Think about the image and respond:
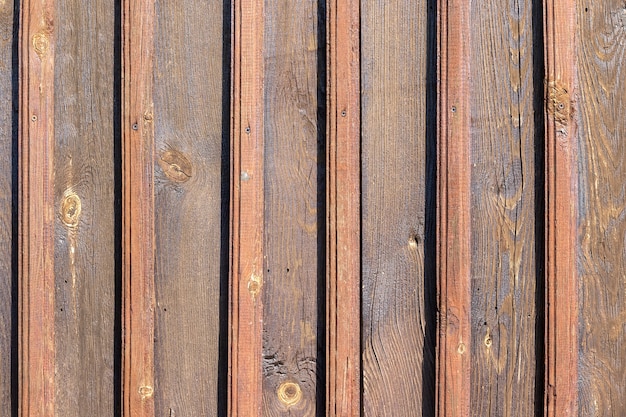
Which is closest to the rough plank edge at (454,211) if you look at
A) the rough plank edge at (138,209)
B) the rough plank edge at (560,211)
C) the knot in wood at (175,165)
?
the rough plank edge at (560,211)

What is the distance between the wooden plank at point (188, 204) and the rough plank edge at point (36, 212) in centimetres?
38

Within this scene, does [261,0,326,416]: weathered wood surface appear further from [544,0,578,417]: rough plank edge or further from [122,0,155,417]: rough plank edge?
[544,0,578,417]: rough plank edge

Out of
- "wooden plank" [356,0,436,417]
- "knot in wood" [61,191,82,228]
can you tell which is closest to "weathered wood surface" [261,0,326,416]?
"wooden plank" [356,0,436,417]

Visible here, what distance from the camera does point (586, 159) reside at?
1.73 meters

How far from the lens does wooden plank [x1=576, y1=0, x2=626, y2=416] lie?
5.66 ft

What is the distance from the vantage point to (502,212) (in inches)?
68.6

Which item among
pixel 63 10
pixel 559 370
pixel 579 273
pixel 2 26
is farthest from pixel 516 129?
pixel 2 26

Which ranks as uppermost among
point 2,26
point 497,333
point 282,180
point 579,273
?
point 2,26

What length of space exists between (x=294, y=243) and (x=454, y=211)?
55 cm

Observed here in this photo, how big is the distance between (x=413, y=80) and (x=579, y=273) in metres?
0.86

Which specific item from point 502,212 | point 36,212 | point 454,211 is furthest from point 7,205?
point 502,212

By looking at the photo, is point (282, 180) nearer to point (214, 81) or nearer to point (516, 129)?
point (214, 81)

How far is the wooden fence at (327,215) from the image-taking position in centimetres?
171

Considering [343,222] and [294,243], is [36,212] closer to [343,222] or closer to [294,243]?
[294,243]
